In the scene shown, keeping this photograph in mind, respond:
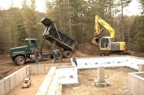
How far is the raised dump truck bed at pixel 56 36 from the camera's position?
2135 cm

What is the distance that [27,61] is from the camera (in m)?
22.7

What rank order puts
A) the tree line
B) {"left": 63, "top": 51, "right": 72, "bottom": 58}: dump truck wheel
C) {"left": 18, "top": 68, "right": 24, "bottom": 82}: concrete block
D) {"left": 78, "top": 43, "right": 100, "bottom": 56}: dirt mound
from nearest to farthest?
{"left": 18, "top": 68, "right": 24, "bottom": 82}: concrete block
{"left": 63, "top": 51, "right": 72, "bottom": 58}: dump truck wheel
{"left": 78, "top": 43, "right": 100, "bottom": 56}: dirt mound
the tree line

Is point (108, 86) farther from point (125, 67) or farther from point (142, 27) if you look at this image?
point (142, 27)

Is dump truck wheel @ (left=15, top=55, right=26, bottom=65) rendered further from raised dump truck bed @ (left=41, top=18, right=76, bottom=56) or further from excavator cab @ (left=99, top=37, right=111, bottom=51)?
excavator cab @ (left=99, top=37, right=111, bottom=51)

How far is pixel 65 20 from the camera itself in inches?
1419

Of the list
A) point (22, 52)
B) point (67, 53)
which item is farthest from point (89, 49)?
point (22, 52)

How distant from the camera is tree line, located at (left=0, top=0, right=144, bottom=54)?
109 ft

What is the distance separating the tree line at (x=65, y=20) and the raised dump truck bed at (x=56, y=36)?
665cm

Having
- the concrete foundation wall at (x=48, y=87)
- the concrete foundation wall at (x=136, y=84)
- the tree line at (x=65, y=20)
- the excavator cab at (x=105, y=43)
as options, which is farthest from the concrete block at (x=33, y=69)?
the tree line at (x=65, y=20)

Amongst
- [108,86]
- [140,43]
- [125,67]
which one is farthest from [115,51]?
[108,86]

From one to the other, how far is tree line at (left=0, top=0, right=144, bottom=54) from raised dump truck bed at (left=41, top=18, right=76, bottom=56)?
262 inches

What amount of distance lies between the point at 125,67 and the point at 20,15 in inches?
856

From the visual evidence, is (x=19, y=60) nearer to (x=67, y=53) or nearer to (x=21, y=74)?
(x=67, y=53)

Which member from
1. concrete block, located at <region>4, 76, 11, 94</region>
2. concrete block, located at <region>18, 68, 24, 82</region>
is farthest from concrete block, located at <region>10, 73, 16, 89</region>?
concrete block, located at <region>18, 68, 24, 82</region>
